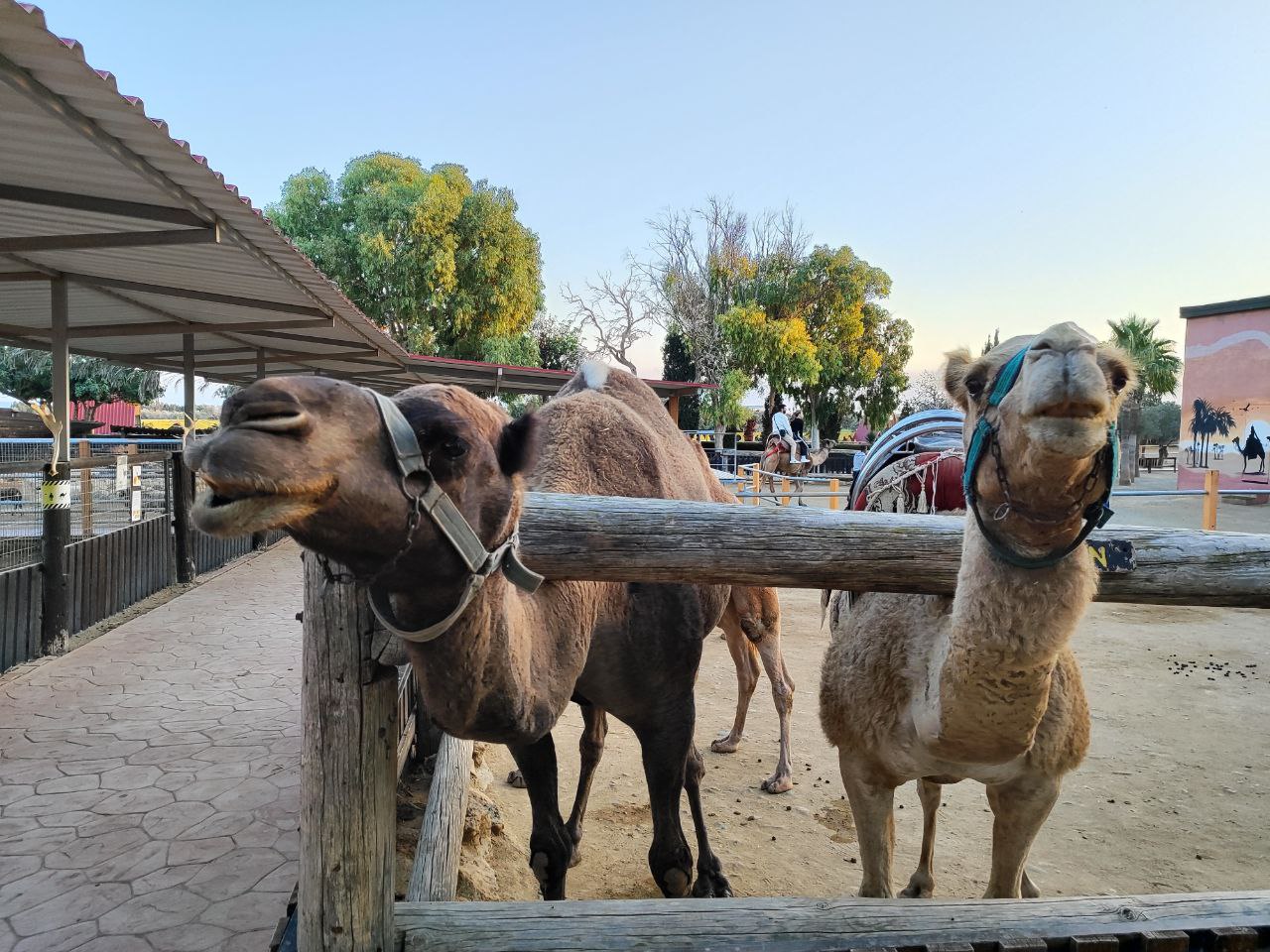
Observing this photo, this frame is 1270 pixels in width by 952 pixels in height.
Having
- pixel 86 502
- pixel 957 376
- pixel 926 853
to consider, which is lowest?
pixel 926 853

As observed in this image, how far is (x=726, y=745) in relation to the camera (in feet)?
18.7

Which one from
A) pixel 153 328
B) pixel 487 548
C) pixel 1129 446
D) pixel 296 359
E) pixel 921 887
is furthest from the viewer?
pixel 1129 446

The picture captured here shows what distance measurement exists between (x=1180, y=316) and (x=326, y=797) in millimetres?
28295

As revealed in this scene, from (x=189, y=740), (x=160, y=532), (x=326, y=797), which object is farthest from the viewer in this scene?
(x=160, y=532)

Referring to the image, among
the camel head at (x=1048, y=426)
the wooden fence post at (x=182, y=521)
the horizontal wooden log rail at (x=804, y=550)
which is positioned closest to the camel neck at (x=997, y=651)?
the camel head at (x=1048, y=426)

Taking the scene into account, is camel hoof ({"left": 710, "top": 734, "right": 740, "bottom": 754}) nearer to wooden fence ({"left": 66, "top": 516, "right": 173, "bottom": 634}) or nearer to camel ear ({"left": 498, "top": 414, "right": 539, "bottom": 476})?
camel ear ({"left": 498, "top": 414, "right": 539, "bottom": 476})

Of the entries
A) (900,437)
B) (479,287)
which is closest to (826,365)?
(479,287)

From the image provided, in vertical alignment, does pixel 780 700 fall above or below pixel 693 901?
below

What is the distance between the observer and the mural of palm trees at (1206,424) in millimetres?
22906

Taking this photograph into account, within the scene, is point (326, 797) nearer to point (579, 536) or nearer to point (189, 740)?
point (579, 536)

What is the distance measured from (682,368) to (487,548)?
1501 inches

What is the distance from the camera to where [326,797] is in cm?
189

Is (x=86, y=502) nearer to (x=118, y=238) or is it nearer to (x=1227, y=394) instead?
(x=118, y=238)

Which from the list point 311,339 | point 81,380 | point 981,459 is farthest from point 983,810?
point 81,380
